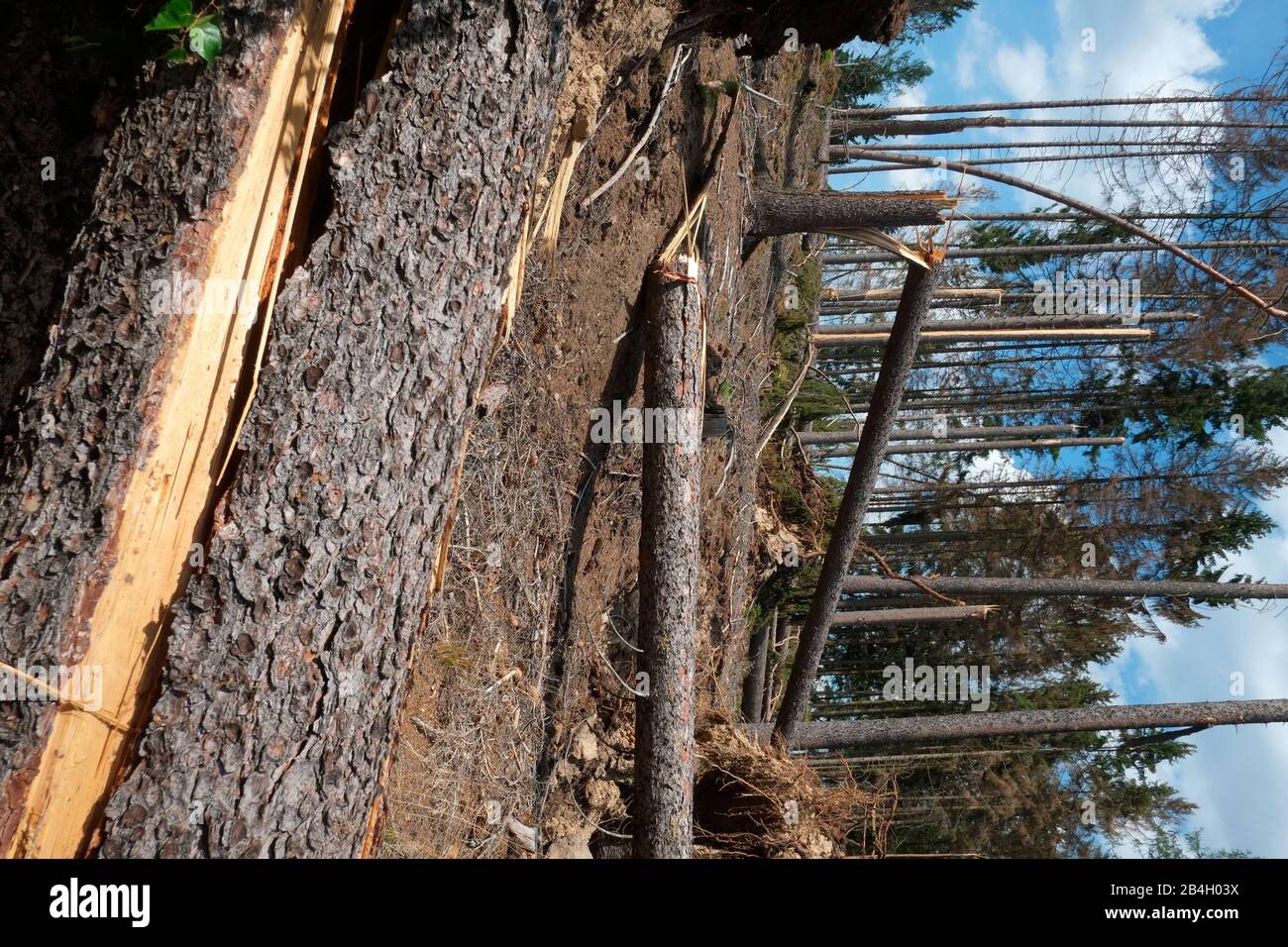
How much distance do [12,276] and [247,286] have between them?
2.55ft

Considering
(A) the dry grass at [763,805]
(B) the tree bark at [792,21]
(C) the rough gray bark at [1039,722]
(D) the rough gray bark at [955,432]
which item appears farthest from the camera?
(D) the rough gray bark at [955,432]

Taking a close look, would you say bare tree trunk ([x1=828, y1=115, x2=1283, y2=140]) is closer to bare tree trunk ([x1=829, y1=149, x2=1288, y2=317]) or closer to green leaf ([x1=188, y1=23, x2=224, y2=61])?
bare tree trunk ([x1=829, y1=149, x2=1288, y2=317])

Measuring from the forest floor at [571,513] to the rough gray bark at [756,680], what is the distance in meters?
2.18

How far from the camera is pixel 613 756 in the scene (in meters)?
4.99

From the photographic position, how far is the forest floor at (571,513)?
11.9ft

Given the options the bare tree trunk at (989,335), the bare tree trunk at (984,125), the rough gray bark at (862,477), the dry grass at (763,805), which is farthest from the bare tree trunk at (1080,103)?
the dry grass at (763,805)

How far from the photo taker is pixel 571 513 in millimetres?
4582

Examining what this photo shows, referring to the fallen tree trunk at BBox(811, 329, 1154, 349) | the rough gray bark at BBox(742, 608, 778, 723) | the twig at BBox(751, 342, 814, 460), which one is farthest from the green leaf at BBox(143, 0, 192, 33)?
the fallen tree trunk at BBox(811, 329, 1154, 349)

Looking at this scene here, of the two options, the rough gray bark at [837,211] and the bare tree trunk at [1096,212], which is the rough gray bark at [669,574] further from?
the bare tree trunk at [1096,212]

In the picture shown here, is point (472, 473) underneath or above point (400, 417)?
above

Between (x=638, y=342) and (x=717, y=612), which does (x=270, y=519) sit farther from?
(x=717, y=612)

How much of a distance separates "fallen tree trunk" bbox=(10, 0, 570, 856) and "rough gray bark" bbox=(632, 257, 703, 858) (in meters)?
2.14

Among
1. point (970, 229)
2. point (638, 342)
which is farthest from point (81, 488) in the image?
point (970, 229)

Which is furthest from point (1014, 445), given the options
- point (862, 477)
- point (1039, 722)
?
point (862, 477)
